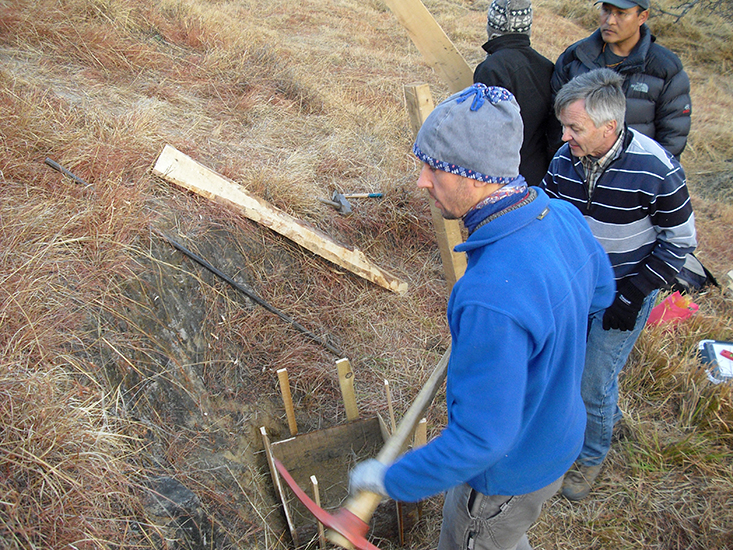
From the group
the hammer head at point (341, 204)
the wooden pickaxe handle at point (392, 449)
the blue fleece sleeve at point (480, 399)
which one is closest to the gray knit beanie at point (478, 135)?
the blue fleece sleeve at point (480, 399)

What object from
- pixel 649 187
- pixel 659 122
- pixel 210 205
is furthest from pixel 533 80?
pixel 210 205

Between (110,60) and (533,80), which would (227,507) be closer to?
(533,80)

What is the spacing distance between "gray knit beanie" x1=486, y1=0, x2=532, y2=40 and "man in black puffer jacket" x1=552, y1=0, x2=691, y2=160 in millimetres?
419

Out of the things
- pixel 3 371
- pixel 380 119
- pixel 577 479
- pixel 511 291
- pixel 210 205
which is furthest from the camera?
pixel 380 119

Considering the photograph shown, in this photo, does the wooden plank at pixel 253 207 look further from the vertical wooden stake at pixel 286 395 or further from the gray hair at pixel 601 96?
the gray hair at pixel 601 96

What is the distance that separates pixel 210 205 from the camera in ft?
10.4

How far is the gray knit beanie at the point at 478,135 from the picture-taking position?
1.24m

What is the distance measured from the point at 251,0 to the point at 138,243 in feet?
28.6

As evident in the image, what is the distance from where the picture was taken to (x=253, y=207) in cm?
Result: 328

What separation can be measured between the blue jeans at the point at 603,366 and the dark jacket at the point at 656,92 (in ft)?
3.74

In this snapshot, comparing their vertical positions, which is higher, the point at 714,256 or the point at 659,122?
the point at 659,122

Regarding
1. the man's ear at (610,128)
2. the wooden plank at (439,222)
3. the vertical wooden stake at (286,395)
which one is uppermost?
the man's ear at (610,128)

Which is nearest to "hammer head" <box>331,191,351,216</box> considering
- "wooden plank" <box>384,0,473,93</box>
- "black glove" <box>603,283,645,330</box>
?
"wooden plank" <box>384,0,473,93</box>

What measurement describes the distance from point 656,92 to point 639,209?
40.9 inches
